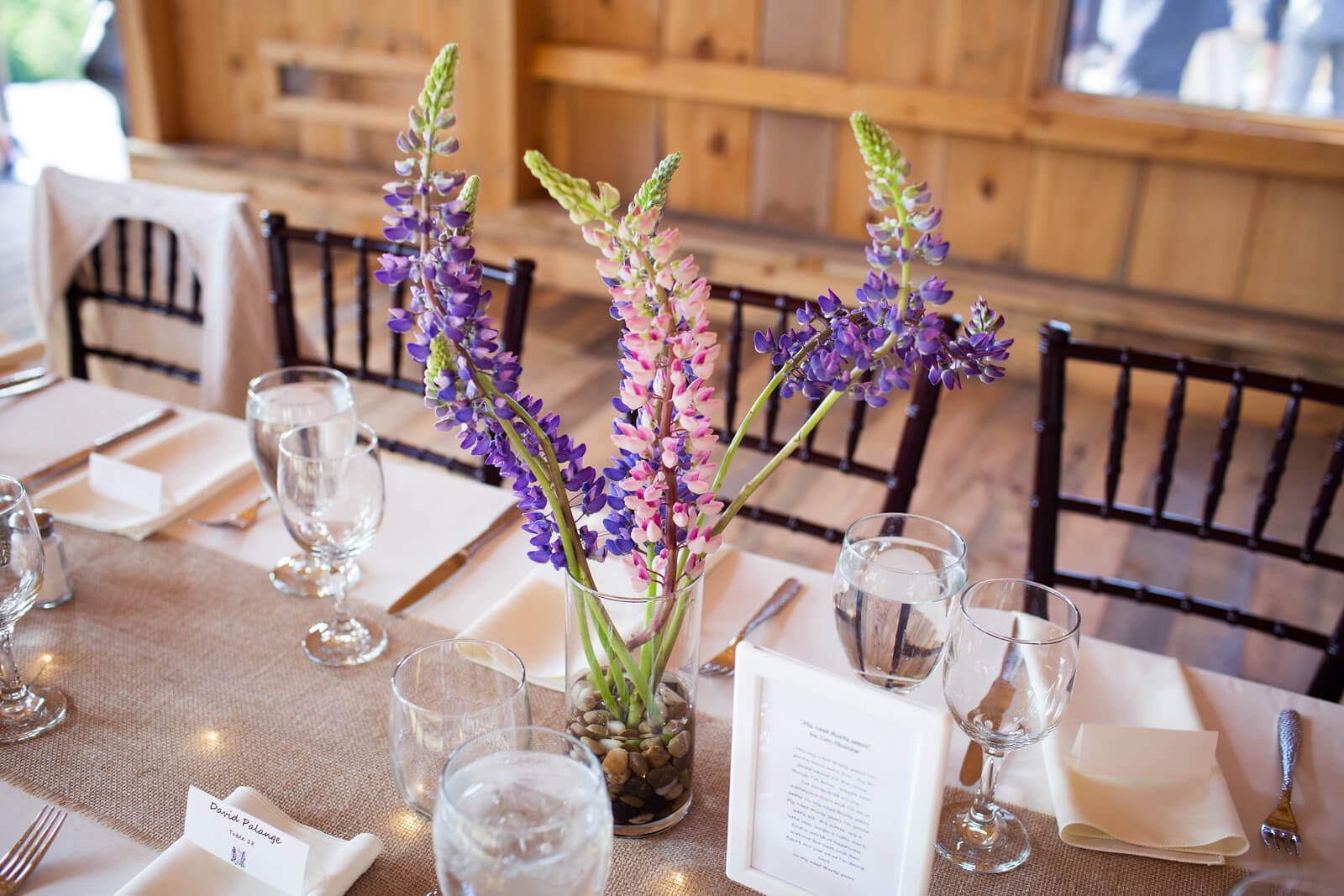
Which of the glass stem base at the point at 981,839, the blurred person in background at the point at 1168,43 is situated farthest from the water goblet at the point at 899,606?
the blurred person in background at the point at 1168,43

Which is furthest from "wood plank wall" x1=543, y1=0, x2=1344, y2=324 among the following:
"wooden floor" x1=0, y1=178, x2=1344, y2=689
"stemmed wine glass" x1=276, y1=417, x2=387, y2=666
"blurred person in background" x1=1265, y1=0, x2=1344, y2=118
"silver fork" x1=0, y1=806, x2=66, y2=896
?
"silver fork" x1=0, y1=806, x2=66, y2=896

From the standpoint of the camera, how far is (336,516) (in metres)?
1.04

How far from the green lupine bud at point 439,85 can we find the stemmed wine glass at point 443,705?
34cm

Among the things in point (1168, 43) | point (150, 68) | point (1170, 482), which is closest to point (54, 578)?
point (1170, 482)

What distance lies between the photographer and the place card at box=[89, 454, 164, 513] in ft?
4.12

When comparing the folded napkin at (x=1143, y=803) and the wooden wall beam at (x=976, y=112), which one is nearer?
the folded napkin at (x=1143, y=803)

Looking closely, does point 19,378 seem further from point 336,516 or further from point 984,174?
point 984,174

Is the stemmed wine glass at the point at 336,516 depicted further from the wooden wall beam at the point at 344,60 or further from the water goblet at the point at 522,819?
the wooden wall beam at the point at 344,60

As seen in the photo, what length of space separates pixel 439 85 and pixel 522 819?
1.37 ft

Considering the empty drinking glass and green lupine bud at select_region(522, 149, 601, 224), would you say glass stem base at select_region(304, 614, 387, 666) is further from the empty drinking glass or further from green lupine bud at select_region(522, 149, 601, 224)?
green lupine bud at select_region(522, 149, 601, 224)

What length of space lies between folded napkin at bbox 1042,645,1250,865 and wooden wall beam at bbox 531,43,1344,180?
250 cm

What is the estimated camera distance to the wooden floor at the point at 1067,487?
7.89 feet

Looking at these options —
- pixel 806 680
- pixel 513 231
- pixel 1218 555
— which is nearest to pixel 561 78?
pixel 513 231

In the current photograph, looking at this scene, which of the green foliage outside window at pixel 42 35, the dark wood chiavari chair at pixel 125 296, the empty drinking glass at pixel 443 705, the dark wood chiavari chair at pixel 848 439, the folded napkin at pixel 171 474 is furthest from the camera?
the green foliage outside window at pixel 42 35
